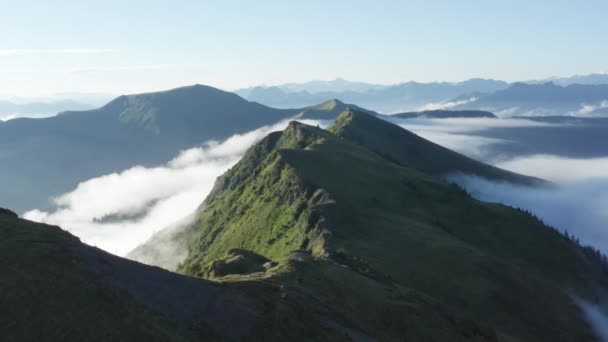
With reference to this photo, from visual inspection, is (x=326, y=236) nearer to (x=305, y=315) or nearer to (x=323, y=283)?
(x=323, y=283)

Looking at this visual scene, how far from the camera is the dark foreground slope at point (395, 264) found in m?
77.4

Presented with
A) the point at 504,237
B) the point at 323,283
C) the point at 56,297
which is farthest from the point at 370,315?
the point at 504,237

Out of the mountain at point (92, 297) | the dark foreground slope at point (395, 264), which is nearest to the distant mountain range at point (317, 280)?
the mountain at point (92, 297)

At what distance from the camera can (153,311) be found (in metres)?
50.0

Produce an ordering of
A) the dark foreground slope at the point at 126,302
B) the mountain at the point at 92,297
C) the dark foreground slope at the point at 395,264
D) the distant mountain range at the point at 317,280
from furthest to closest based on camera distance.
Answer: the dark foreground slope at the point at 395,264
the distant mountain range at the point at 317,280
the dark foreground slope at the point at 126,302
the mountain at the point at 92,297

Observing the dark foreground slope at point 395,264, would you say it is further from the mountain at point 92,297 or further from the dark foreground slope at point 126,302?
the mountain at point 92,297

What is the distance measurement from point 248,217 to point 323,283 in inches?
4498

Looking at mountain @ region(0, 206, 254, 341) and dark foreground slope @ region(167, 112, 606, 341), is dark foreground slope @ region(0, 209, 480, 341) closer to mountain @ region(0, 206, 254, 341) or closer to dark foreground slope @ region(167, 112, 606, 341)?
mountain @ region(0, 206, 254, 341)

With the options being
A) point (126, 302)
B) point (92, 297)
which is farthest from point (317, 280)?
point (92, 297)

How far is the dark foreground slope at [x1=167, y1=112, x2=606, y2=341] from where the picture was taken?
7744 cm

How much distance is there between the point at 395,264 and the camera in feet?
430

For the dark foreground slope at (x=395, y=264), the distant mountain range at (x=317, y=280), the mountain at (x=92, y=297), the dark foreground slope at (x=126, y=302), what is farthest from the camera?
the dark foreground slope at (x=395, y=264)

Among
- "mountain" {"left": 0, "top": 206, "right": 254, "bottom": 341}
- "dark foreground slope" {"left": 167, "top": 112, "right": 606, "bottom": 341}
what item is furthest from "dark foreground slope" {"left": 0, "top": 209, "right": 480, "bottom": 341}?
"dark foreground slope" {"left": 167, "top": 112, "right": 606, "bottom": 341}

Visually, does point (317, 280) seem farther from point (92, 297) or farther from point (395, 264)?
point (395, 264)
